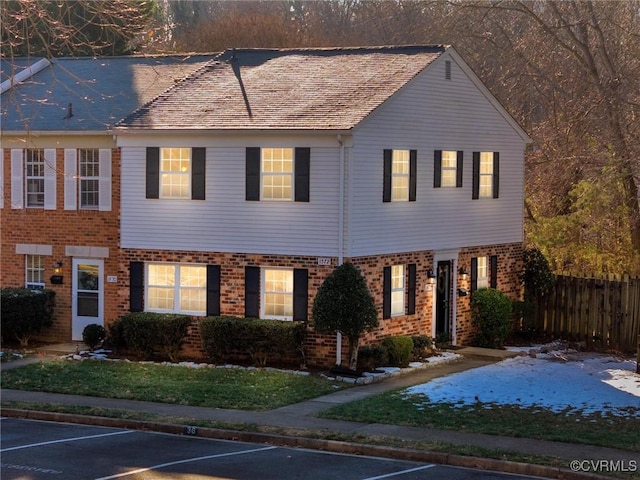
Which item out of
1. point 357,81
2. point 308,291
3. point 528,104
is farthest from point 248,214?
point 528,104

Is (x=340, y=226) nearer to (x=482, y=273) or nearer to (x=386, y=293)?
(x=386, y=293)

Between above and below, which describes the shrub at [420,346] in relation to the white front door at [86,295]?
below

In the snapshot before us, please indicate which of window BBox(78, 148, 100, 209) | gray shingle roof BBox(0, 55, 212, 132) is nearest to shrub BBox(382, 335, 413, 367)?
window BBox(78, 148, 100, 209)

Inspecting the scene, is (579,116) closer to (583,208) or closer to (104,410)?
(583,208)

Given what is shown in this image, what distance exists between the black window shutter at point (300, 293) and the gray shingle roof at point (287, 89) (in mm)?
3422

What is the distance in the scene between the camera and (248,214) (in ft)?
88.9

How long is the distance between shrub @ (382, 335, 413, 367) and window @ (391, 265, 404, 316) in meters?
1.19

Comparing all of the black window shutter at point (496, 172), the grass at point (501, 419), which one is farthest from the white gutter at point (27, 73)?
the grass at point (501, 419)

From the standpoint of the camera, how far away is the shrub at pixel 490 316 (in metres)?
30.1

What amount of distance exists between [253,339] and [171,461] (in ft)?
32.4

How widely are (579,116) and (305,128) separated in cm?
1491

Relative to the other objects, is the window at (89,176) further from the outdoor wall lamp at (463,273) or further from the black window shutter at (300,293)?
the outdoor wall lamp at (463,273)

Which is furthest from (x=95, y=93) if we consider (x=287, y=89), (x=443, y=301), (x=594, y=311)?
(x=594, y=311)

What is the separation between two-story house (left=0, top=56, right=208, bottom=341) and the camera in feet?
96.6
